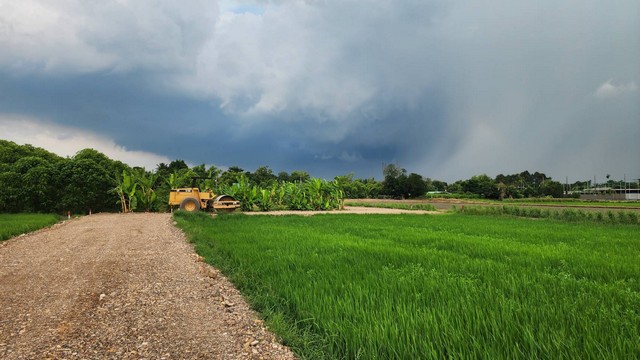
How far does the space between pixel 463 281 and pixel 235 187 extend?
78.3 ft

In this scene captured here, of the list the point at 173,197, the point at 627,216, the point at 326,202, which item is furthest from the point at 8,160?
the point at 627,216

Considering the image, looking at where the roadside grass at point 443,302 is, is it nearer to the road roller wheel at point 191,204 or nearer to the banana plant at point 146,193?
the road roller wheel at point 191,204

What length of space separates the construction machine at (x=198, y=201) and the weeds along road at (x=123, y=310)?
14002 millimetres

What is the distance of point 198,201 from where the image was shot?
891 inches

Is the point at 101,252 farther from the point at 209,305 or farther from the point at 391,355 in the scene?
the point at 391,355

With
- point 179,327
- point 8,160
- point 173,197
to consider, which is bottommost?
point 179,327

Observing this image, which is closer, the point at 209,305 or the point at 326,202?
the point at 209,305

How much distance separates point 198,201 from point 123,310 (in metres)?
18.8

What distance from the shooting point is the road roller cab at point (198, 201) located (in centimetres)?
2238

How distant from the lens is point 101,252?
28.1 feet

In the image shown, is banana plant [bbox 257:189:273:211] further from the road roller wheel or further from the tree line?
the road roller wheel

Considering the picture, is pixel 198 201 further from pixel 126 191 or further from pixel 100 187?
pixel 100 187

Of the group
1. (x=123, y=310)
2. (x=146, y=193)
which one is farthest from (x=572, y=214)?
(x=146, y=193)

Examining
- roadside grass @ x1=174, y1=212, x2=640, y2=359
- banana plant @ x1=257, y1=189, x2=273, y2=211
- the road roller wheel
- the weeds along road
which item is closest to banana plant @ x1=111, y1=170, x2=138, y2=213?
the road roller wheel
